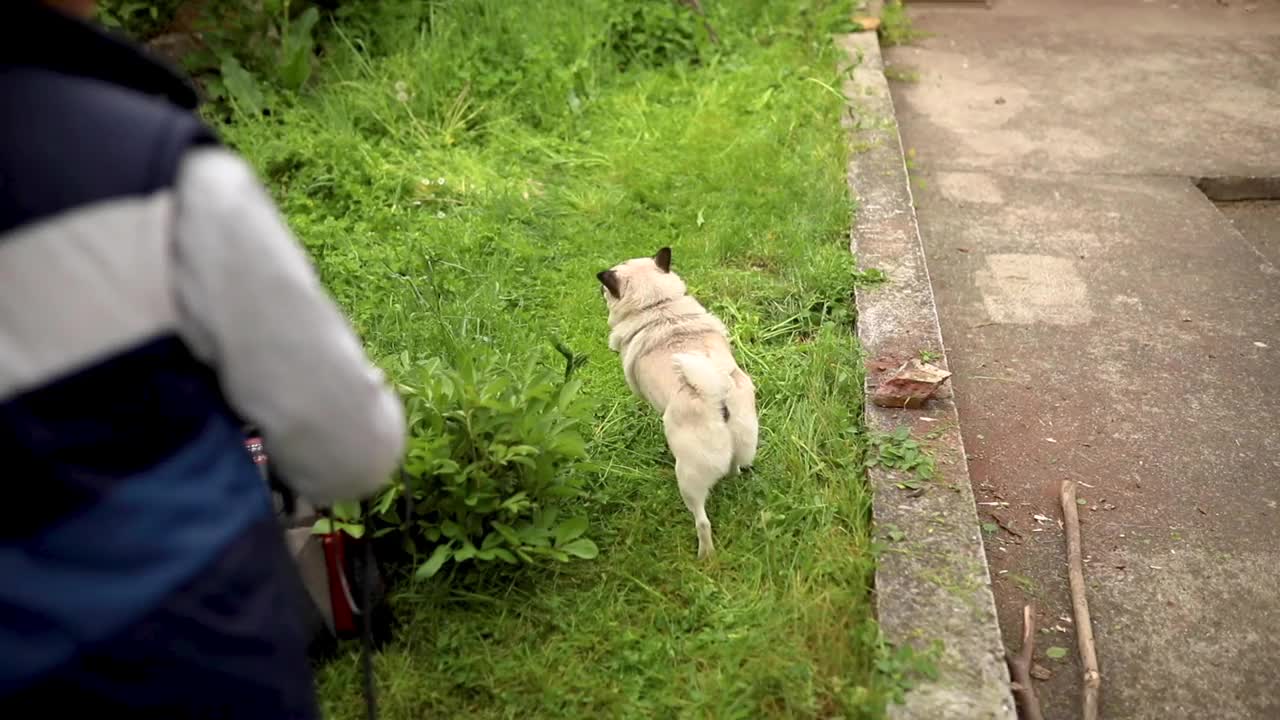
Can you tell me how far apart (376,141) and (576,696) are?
4290mm

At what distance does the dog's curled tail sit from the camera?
3.17m

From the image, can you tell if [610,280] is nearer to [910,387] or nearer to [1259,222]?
[910,387]

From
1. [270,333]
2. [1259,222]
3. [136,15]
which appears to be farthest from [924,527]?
[136,15]

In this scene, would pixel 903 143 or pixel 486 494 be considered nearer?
pixel 486 494

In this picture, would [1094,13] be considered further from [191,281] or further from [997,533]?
[191,281]

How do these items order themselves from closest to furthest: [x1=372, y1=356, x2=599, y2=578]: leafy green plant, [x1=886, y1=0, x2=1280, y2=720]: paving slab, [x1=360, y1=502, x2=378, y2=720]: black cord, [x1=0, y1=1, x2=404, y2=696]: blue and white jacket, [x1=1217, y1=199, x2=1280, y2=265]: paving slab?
[x1=0, y1=1, x2=404, y2=696]: blue and white jacket → [x1=360, y1=502, x2=378, y2=720]: black cord → [x1=372, y1=356, x2=599, y2=578]: leafy green plant → [x1=886, y1=0, x2=1280, y2=720]: paving slab → [x1=1217, y1=199, x2=1280, y2=265]: paving slab

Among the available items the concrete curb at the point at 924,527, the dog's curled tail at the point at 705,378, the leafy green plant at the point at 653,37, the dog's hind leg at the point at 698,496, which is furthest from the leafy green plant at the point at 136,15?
the dog's hind leg at the point at 698,496

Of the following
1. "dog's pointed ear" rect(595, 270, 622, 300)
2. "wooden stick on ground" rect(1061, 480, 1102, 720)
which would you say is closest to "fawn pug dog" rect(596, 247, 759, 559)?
"dog's pointed ear" rect(595, 270, 622, 300)

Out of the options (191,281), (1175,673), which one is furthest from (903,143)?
(191,281)

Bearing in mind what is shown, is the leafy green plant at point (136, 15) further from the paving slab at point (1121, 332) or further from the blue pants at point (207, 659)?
the blue pants at point (207, 659)

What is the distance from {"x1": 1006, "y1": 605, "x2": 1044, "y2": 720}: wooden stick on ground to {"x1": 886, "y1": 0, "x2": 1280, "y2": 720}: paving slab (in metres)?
0.08

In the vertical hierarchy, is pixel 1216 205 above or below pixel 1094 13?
below

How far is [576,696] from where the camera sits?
2.85 m

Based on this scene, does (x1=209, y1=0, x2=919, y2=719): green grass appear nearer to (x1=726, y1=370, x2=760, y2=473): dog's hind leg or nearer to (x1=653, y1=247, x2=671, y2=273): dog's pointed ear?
(x1=726, y1=370, x2=760, y2=473): dog's hind leg
